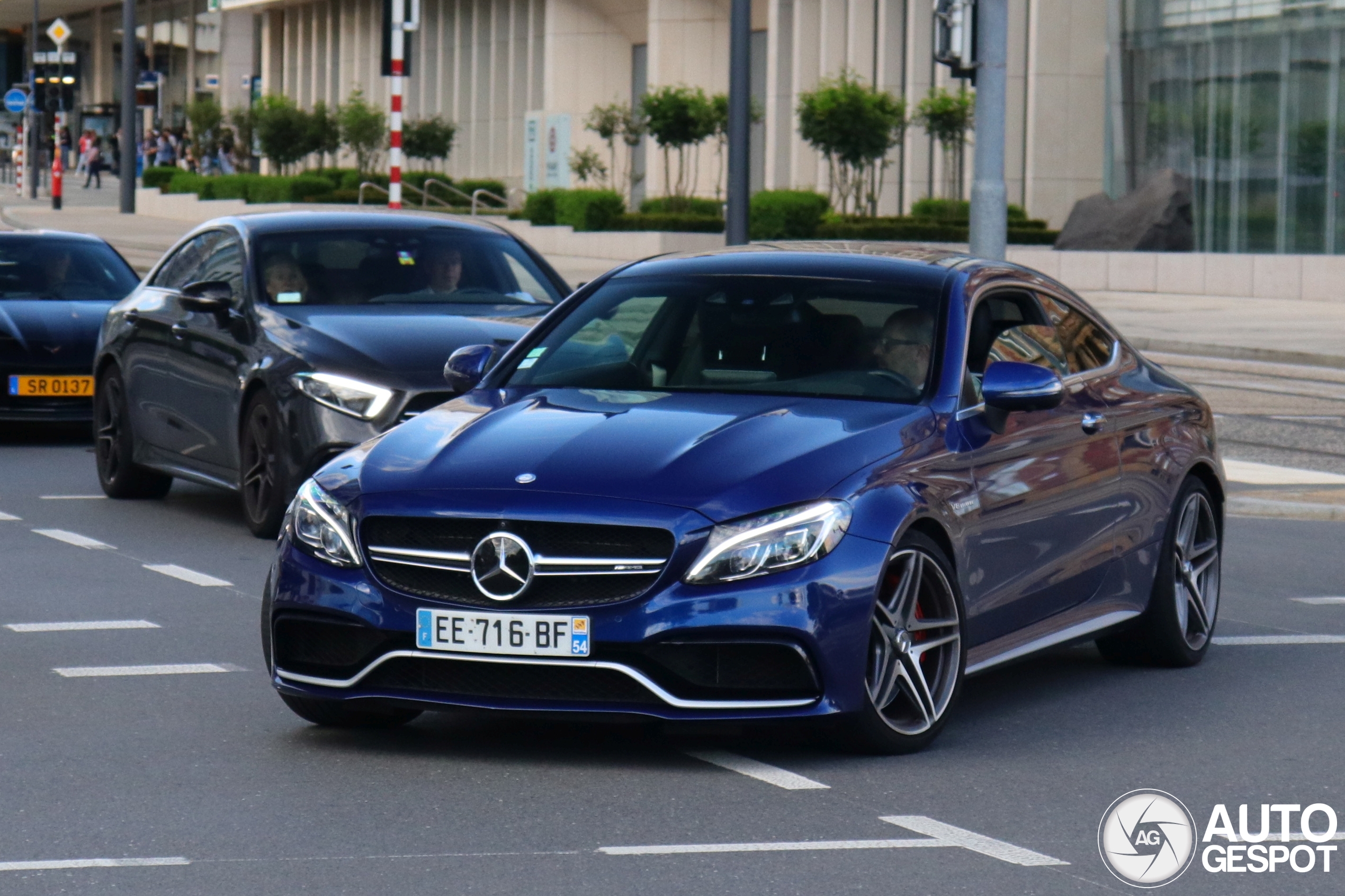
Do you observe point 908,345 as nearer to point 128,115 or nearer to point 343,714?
point 343,714

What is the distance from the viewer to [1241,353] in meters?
24.0

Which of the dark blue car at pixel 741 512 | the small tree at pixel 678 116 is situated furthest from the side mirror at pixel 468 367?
the small tree at pixel 678 116

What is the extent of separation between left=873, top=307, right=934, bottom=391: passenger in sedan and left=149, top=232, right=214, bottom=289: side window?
19.9ft

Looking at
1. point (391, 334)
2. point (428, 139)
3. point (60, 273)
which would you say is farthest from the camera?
→ point (428, 139)

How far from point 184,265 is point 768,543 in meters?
7.30

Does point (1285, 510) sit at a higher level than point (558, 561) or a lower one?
lower

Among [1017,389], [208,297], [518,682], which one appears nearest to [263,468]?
[208,297]

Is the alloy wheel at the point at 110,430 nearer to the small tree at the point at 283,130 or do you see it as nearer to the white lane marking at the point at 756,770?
the white lane marking at the point at 756,770

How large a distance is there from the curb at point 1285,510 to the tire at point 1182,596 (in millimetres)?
4406

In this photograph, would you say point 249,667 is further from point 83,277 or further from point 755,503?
point 83,277

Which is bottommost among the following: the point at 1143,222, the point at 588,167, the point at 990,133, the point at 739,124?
the point at 1143,222

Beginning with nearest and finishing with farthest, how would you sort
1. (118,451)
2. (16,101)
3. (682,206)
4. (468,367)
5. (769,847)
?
(769,847) < (468,367) < (118,451) < (682,206) < (16,101)

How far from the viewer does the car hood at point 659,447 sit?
5.94 metres

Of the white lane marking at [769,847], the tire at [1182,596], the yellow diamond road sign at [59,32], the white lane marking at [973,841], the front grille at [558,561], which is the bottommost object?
the white lane marking at [973,841]
